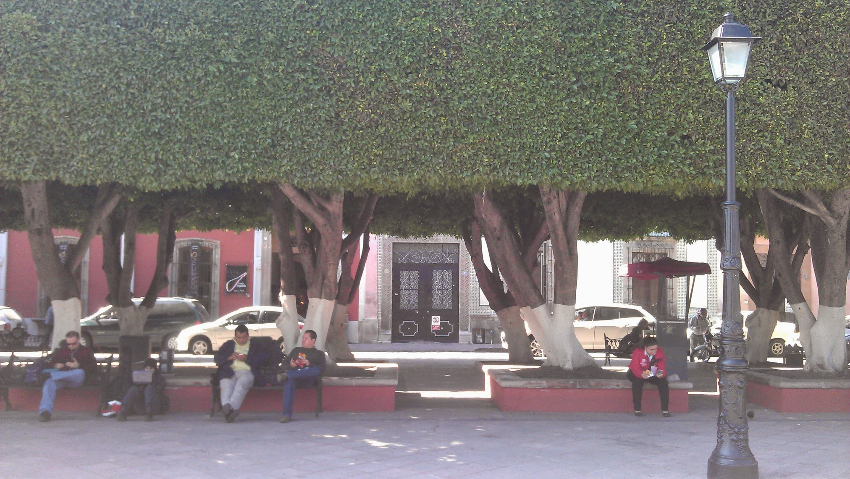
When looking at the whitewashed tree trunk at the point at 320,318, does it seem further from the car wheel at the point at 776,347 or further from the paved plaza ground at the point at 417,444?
the car wheel at the point at 776,347

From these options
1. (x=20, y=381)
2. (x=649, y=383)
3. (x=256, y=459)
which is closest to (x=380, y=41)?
(x=256, y=459)

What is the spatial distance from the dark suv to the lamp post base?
16.4m

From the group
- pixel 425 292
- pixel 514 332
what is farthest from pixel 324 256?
pixel 425 292

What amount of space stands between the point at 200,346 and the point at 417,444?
528 inches

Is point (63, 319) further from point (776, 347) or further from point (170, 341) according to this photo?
point (776, 347)

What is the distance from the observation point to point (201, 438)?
344 inches

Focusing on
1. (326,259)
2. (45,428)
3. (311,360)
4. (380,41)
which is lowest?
(45,428)

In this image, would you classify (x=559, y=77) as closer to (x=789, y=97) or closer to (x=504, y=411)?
(x=789, y=97)

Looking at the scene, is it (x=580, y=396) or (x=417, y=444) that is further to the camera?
(x=580, y=396)

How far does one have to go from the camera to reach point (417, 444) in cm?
855

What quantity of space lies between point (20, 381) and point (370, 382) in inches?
195

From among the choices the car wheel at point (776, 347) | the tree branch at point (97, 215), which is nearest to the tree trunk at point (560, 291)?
the tree branch at point (97, 215)

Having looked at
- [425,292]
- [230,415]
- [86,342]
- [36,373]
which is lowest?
[230,415]

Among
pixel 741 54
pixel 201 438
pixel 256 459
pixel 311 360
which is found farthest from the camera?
pixel 311 360
